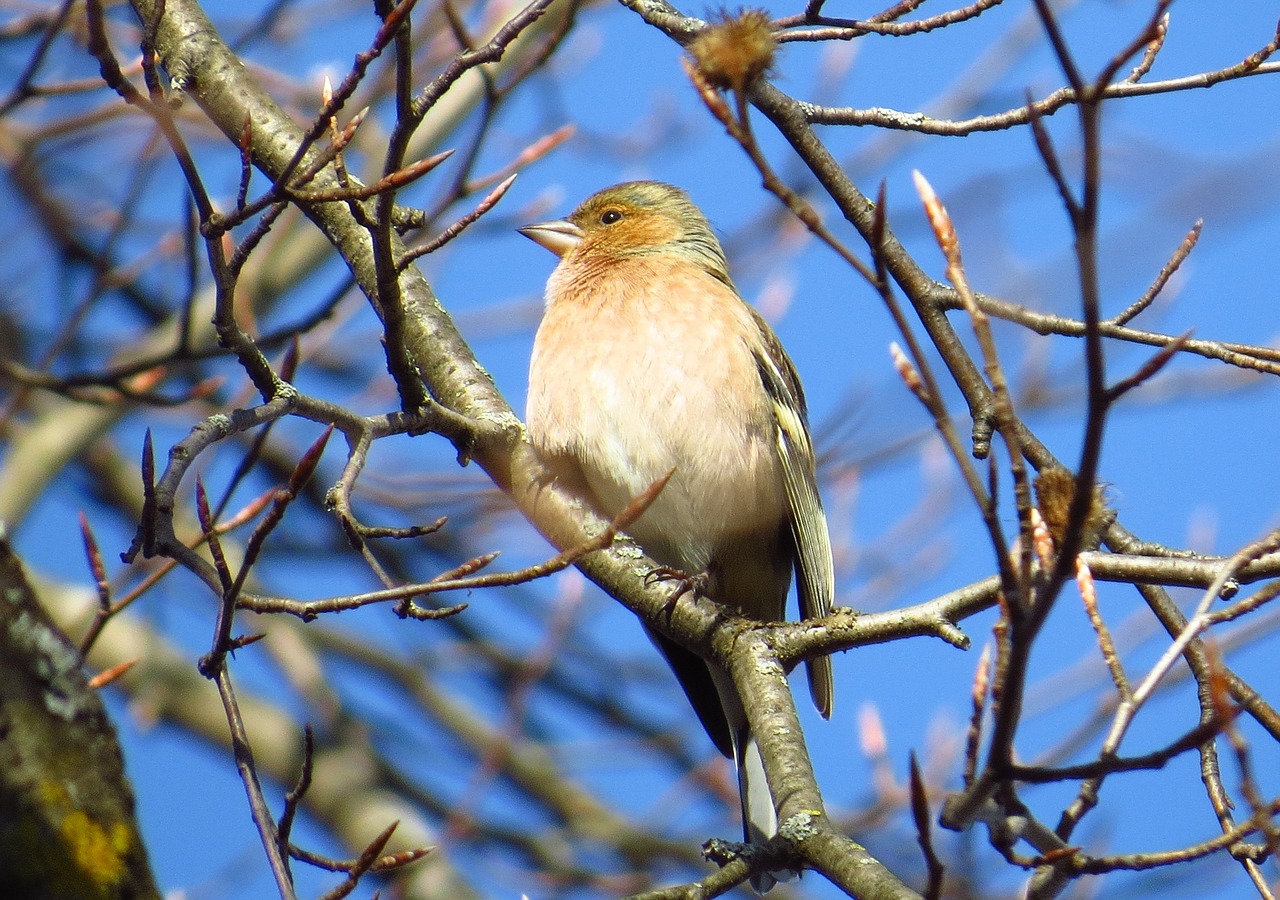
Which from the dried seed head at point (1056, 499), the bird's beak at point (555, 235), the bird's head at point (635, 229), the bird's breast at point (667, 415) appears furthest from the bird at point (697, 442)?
the dried seed head at point (1056, 499)

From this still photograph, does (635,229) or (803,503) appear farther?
(635,229)

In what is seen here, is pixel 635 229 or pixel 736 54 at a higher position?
pixel 635 229

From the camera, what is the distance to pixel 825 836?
2.72 meters

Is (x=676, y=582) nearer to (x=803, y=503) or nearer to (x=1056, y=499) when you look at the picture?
(x=803, y=503)

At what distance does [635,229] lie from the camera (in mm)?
6043

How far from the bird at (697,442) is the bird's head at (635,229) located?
447 millimetres

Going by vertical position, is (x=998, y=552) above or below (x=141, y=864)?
above

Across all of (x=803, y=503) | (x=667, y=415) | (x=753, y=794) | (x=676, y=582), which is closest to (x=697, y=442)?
(x=667, y=415)

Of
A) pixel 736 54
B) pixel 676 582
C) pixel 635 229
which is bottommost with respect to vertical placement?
pixel 736 54

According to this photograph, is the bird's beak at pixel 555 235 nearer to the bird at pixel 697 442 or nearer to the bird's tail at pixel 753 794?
the bird at pixel 697 442

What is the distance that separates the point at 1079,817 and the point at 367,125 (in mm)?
6511

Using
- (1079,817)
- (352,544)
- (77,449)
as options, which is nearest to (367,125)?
(77,449)

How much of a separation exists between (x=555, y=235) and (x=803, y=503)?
1830 millimetres

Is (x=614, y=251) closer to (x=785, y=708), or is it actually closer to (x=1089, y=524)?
(x=785, y=708)
